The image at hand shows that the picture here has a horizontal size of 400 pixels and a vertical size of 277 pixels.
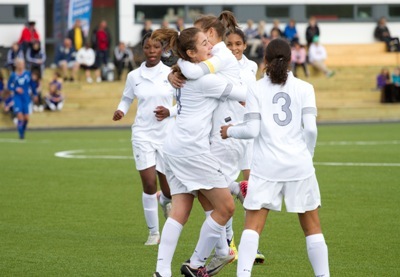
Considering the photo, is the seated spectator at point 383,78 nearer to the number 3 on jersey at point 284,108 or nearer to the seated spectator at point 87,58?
the seated spectator at point 87,58

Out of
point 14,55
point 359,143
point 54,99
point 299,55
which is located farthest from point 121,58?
point 359,143

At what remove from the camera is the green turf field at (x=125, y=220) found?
1070cm

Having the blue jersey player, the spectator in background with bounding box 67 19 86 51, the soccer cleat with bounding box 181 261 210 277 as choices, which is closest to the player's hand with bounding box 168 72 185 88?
the soccer cleat with bounding box 181 261 210 277

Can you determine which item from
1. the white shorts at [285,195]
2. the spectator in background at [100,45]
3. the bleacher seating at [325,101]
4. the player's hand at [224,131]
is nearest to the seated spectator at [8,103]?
the bleacher seating at [325,101]

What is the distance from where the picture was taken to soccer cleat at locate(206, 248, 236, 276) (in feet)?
32.7

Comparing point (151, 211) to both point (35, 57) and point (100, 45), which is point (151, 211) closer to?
point (35, 57)

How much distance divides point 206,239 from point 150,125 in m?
3.20

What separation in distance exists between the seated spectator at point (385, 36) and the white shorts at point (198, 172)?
39682 mm

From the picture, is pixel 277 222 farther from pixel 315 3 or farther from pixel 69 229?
pixel 315 3

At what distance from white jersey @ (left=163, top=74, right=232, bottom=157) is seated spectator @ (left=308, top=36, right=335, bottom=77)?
35.0 meters

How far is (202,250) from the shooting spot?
951 centimetres

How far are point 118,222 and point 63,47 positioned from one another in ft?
92.9

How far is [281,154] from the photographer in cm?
873

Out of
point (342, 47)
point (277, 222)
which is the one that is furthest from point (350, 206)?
point (342, 47)
